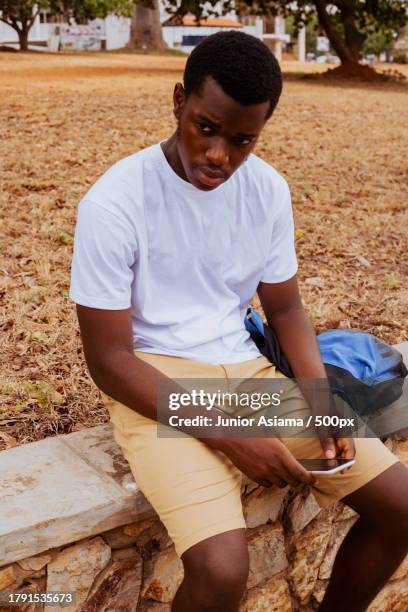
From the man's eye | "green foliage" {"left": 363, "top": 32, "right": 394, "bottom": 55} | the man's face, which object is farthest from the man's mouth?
"green foliage" {"left": 363, "top": 32, "right": 394, "bottom": 55}

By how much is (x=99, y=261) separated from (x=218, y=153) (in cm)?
43

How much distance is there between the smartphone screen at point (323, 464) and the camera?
226cm

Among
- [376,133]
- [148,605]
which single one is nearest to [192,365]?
[148,605]

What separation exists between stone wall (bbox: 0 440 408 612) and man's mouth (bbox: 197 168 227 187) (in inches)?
34.5

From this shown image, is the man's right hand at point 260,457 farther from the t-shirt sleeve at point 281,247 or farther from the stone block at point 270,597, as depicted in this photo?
the stone block at point 270,597

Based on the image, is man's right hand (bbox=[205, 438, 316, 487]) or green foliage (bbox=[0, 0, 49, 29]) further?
green foliage (bbox=[0, 0, 49, 29])

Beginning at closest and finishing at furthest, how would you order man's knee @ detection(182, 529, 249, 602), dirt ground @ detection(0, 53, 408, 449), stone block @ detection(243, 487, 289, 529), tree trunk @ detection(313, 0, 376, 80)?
man's knee @ detection(182, 529, 249, 602) < stone block @ detection(243, 487, 289, 529) < dirt ground @ detection(0, 53, 408, 449) < tree trunk @ detection(313, 0, 376, 80)

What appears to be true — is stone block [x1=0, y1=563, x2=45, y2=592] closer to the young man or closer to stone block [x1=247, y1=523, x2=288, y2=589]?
the young man

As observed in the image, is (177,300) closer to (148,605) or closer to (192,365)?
(192,365)

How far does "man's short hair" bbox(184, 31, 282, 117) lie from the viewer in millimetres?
2174

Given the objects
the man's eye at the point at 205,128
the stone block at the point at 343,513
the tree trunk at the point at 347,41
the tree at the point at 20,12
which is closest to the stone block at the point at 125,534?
the stone block at the point at 343,513

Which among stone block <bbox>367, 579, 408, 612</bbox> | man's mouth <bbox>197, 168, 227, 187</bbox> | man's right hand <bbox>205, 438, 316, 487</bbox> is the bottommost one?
stone block <bbox>367, 579, 408, 612</bbox>

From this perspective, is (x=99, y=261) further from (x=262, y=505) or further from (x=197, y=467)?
(x=262, y=505)

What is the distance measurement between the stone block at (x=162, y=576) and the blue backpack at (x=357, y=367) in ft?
2.15
